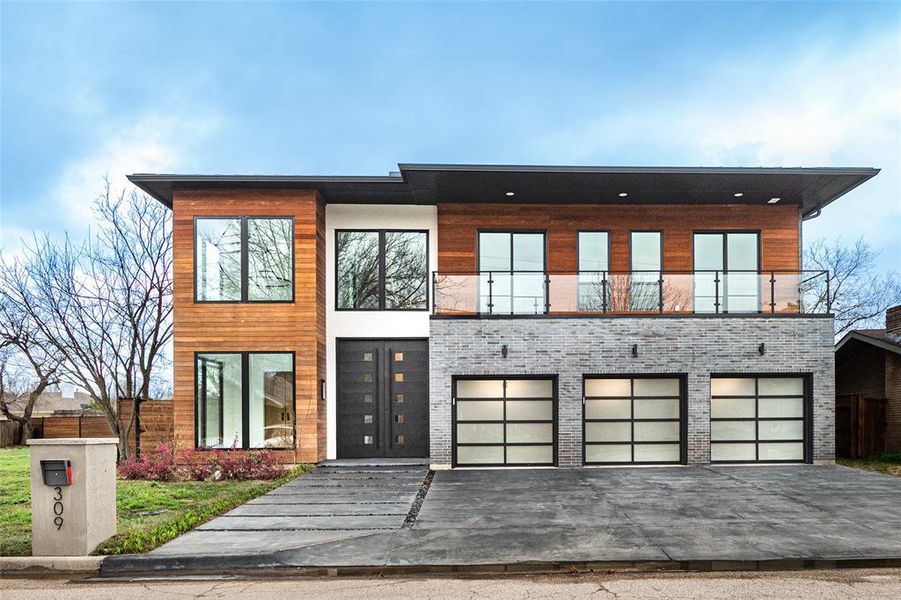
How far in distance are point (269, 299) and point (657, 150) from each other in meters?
142

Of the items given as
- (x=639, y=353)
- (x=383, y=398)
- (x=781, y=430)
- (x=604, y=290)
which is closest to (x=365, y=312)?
(x=383, y=398)

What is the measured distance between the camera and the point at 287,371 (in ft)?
47.6

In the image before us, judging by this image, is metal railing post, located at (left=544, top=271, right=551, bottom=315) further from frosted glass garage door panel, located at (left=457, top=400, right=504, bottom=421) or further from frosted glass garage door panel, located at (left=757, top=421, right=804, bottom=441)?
frosted glass garage door panel, located at (left=757, top=421, right=804, bottom=441)

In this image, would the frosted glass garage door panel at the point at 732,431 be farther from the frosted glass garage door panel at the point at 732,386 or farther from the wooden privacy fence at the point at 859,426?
the wooden privacy fence at the point at 859,426

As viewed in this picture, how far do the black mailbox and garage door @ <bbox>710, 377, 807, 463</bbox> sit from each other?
12.0 m

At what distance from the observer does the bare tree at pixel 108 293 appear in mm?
17031

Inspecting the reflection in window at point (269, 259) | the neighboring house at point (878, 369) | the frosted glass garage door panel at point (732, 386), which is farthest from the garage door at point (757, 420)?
the reflection in window at point (269, 259)

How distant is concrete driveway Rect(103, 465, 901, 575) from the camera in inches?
278

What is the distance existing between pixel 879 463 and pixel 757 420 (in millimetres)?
2690

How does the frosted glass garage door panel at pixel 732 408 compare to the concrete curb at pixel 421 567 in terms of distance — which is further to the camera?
the frosted glass garage door panel at pixel 732 408

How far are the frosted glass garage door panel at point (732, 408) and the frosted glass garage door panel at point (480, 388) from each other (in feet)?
14.8

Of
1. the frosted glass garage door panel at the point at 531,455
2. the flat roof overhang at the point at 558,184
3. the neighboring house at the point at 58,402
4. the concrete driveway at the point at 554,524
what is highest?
the flat roof overhang at the point at 558,184

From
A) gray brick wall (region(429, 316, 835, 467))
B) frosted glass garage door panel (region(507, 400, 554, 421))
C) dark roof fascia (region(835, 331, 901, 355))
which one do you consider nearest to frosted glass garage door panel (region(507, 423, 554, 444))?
frosted glass garage door panel (region(507, 400, 554, 421))

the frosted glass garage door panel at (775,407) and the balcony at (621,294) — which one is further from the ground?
the balcony at (621,294)
